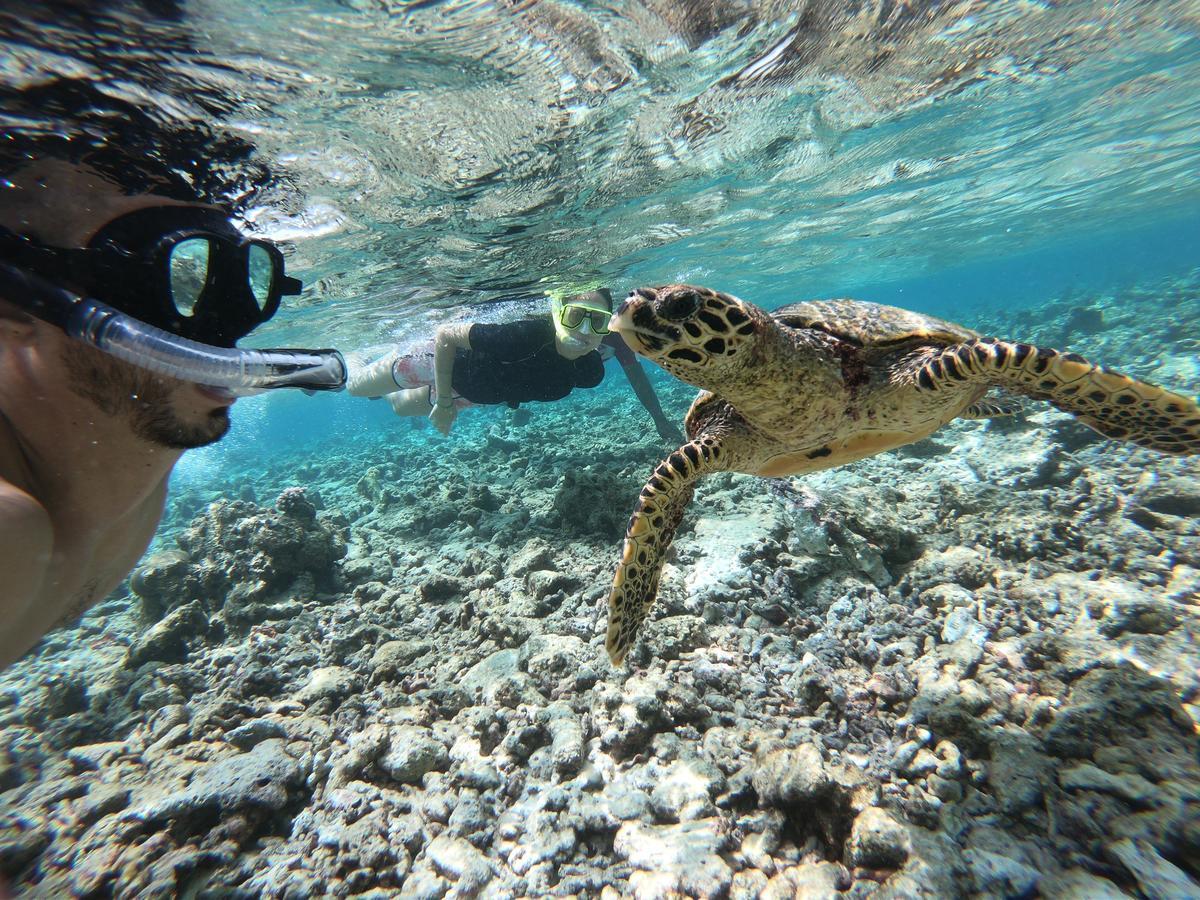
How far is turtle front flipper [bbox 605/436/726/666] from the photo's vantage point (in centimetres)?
277

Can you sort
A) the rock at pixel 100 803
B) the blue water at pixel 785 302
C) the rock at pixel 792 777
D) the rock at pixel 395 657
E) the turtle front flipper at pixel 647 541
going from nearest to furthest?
1. the rock at pixel 792 777
2. the rock at pixel 100 803
3. the turtle front flipper at pixel 647 541
4. the rock at pixel 395 657
5. the blue water at pixel 785 302

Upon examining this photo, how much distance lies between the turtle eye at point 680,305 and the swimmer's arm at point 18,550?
6.73 feet

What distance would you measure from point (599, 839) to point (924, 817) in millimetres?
1425

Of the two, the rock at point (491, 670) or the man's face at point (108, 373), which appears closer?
the man's face at point (108, 373)

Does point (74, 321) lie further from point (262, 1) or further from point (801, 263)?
point (801, 263)

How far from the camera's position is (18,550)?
1.23m

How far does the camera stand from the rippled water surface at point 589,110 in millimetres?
3467

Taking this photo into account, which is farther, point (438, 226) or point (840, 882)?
point (438, 226)

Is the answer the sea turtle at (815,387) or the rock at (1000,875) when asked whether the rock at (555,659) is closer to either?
the sea turtle at (815,387)

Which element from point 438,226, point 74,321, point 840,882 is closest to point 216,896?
point 74,321

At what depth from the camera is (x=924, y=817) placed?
197 cm

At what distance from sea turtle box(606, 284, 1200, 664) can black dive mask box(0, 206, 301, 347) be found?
5.69 feet

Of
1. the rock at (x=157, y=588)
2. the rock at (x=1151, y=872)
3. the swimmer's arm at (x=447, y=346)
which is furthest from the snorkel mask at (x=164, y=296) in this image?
the rock at (x=157, y=588)

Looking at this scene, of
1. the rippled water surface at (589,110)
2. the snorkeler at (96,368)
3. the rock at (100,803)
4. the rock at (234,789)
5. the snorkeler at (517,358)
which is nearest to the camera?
the snorkeler at (96,368)
